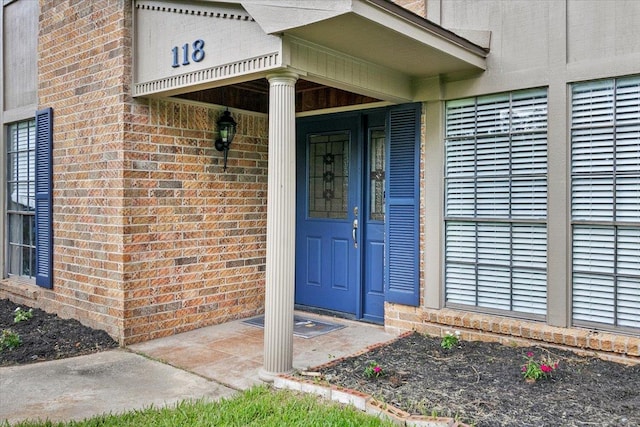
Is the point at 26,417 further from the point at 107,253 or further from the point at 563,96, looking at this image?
the point at 563,96

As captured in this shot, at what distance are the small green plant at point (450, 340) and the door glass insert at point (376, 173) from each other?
1.40 m

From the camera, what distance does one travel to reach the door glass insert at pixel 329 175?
5.82m

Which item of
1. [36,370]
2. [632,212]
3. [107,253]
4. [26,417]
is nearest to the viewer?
[26,417]

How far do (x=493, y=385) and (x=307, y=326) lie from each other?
221cm

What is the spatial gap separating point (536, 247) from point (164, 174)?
3370mm

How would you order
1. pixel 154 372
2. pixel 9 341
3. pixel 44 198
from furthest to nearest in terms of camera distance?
pixel 44 198 → pixel 9 341 → pixel 154 372

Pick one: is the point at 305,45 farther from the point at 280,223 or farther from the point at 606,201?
the point at 606,201

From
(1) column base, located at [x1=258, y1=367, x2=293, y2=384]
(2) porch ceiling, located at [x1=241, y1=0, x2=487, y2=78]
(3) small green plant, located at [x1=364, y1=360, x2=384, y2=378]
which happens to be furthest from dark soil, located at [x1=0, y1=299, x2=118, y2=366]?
(2) porch ceiling, located at [x1=241, y1=0, x2=487, y2=78]

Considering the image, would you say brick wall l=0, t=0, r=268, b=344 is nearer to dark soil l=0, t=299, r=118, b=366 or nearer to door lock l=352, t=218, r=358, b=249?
dark soil l=0, t=299, r=118, b=366

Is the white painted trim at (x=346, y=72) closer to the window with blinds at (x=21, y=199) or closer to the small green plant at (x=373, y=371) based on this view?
the small green plant at (x=373, y=371)

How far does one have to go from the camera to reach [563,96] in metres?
4.21

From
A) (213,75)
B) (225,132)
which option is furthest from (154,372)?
→ (225,132)

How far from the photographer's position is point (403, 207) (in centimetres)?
506

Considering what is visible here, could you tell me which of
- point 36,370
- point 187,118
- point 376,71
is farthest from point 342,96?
point 36,370
